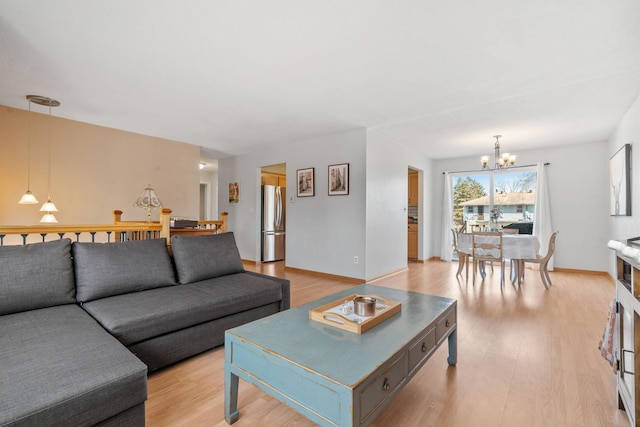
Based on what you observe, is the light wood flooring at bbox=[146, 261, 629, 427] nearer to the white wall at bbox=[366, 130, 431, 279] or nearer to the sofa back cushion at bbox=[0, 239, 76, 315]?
the sofa back cushion at bbox=[0, 239, 76, 315]

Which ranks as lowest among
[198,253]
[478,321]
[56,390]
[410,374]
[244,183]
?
[478,321]

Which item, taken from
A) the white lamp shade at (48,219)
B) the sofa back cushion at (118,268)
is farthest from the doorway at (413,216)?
the white lamp shade at (48,219)

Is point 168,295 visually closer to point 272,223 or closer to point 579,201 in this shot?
point 272,223

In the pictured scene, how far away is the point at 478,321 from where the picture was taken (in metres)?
2.93

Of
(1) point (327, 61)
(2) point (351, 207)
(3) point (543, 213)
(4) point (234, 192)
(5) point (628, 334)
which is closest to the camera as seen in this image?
(5) point (628, 334)

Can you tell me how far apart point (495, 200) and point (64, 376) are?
7029 millimetres

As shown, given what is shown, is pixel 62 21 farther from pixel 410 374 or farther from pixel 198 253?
pixel 410 374

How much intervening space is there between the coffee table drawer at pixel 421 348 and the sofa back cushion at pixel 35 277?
2.27 m

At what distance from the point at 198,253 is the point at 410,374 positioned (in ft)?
6.98

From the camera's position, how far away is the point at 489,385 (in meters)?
1.85

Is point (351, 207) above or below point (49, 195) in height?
below

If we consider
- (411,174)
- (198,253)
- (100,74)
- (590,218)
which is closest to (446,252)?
(411,174)

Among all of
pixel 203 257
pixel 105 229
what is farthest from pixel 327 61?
pixel 105 229

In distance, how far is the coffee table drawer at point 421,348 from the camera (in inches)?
57.7
